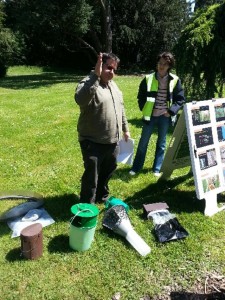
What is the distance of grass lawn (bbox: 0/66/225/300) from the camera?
3511mm

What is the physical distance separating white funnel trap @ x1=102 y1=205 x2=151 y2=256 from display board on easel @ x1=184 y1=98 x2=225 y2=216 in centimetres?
110

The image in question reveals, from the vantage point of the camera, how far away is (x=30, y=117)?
10398 millimetres

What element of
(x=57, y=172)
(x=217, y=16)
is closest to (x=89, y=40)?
(x=217, y=16)

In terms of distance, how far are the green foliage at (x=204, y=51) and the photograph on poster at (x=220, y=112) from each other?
329 centimetres

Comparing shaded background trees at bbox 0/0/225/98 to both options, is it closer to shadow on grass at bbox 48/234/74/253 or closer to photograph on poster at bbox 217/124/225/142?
photograph on poster at bbox 217/124/225/142

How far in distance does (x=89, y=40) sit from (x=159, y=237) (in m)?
25.3

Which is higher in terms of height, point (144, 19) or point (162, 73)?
point (144, 19)

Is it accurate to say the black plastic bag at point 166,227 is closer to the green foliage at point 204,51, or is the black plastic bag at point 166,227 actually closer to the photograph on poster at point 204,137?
the photograph on poster at point 204,137

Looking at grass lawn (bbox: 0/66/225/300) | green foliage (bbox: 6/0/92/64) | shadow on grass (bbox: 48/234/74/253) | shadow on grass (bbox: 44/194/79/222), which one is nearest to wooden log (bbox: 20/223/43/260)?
grass lawn (bbox: 0/66/225/300)

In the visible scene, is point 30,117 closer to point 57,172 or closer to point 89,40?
point 57,172

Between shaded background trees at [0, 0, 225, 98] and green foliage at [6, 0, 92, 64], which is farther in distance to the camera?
shaded background trees at [0, 0, 225, 98]

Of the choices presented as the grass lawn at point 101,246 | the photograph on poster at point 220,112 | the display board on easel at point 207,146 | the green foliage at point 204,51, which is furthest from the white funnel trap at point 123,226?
the green foliage at point 204,51

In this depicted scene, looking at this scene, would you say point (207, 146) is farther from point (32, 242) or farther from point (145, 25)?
point (145, 25)

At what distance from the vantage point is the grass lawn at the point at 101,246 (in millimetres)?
3511
